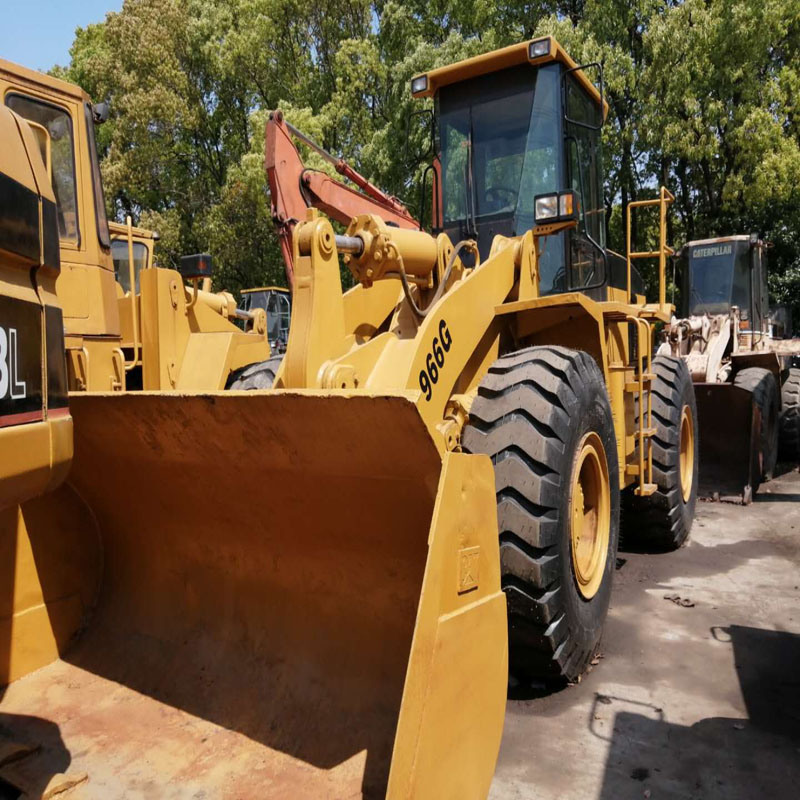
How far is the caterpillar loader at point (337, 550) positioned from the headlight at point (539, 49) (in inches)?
47.6

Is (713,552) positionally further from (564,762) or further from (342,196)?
(342,196)

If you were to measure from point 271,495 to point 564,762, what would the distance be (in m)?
1.58

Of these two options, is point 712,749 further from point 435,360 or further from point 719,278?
point 719,278

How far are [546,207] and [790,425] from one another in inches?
311

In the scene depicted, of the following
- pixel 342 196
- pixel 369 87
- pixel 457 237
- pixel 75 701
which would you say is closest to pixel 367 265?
pixel 457 237

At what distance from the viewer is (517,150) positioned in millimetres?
4793

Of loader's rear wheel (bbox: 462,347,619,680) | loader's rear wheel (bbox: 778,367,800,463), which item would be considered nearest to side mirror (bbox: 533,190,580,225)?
loader's rear wheel (bbox: 462,347,619,680)

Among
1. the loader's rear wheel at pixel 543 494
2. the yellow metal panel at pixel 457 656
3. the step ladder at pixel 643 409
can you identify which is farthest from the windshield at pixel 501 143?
the yellow metal panel at pixel 457 656

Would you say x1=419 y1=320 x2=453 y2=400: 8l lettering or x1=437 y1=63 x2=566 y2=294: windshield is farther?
x1=437 y1=63 x2=566 y2=294: windshield

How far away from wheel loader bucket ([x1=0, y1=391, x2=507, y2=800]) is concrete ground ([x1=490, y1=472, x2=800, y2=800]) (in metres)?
0.70

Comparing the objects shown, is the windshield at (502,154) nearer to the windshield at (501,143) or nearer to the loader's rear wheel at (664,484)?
the windshield at (501,143)

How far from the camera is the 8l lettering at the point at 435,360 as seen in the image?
10.8 ft

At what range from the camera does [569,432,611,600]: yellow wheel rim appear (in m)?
3.78

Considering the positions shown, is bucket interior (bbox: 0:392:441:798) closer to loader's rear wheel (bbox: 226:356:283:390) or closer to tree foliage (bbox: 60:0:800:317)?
loader's rear wheel (bbox: 226:356:283:390)
